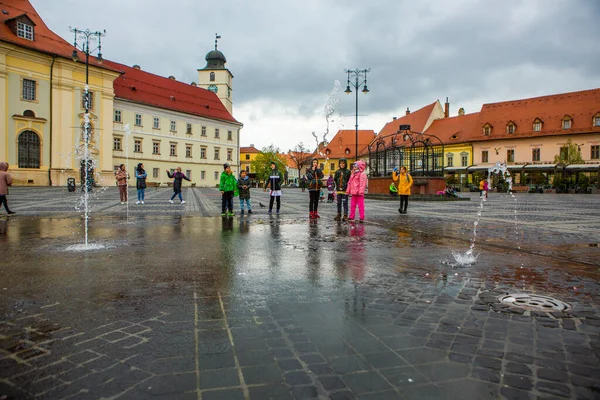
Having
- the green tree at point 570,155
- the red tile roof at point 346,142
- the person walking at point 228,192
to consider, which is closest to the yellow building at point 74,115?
the person walking at point 228,192

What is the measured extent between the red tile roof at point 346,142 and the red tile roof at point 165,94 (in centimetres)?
3222

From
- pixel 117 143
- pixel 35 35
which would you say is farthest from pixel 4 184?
pixel 117 143

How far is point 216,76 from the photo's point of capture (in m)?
83.1

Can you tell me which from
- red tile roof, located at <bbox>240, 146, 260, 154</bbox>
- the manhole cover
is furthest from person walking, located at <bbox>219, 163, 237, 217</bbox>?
red tile roof, located at <bbox>240, 146, 260, 154</bbox>

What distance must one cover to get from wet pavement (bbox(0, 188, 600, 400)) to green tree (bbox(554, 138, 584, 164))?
54502 mm

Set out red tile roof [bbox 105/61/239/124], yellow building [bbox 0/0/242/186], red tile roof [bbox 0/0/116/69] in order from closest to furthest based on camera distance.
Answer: yellow building [bbox 0/0/242/186] → red tile roof [bbox 0/0/116/69] → red tile roof [bbox 105/61/239/124]

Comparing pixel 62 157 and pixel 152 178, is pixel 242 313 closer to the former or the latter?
pixel 62 157

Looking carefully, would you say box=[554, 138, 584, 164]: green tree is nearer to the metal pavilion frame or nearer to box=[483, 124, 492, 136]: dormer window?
box=[483, 124, 492, 136]: dormer window

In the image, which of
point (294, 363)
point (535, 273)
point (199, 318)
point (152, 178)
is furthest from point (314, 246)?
point (152, 178)

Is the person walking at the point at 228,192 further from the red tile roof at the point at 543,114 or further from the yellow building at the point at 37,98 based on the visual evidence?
the red tile roof at the point at 543,114

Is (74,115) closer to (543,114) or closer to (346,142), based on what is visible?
(543,114)

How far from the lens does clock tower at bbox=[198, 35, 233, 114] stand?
8256 cm

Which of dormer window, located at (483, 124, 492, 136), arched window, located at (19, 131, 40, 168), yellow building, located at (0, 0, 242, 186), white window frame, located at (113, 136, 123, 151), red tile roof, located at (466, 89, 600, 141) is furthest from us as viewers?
dormer window, located at (483, 124, 492, 136)

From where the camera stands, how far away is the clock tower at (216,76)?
271 feet
